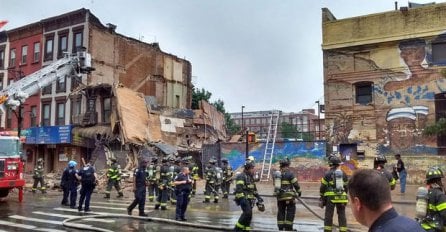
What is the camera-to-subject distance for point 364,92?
89.0 ft

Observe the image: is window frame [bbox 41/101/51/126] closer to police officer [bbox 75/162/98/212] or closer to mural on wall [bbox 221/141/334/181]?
mural on wall [bbox 221/141/334/181]

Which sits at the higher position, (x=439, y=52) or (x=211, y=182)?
(x=439, y=52)

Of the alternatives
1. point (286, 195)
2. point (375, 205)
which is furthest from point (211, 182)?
point (375, 205)

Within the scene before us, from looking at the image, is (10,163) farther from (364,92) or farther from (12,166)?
(364,92)

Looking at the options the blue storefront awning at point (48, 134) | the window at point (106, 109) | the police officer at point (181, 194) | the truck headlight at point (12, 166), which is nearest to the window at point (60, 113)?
the blue storefront awning at point (48, 134)

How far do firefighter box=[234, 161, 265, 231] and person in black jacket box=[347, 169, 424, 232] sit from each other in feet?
22.0

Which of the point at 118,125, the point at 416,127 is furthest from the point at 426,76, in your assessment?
the point at 118,125

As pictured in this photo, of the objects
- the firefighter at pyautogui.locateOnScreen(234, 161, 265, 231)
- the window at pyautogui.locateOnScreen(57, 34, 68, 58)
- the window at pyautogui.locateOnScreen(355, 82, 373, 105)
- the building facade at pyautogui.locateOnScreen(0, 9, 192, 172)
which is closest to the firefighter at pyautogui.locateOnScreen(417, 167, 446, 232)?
the firefighter at pyautogui.locateOnScreen(234, 161, 265, 231)

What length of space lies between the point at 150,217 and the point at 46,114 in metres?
27.4

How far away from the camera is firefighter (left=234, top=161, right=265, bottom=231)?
368 inches

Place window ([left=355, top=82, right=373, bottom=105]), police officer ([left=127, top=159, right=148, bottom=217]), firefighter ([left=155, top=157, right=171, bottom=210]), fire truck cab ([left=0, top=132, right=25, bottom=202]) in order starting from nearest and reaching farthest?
police officer ([left=127, top=159, right=148, bottom=217])
firefighter ([left=155, top=157, right=171, bottom=210])
fire truck cab ([left=0, top=132, right=25, bottom=202])
window ([left=355, top=82, right=373, bottom=105])

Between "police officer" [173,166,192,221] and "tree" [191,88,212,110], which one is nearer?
"police officer" [173,166,192,221]

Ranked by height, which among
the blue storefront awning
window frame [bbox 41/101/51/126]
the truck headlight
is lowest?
the truck headlight

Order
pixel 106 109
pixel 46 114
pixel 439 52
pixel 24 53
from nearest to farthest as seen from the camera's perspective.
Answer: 1. pixel 439 52
2. pixel 106 109
3. pixel 46 114
4. pixel 24 53
